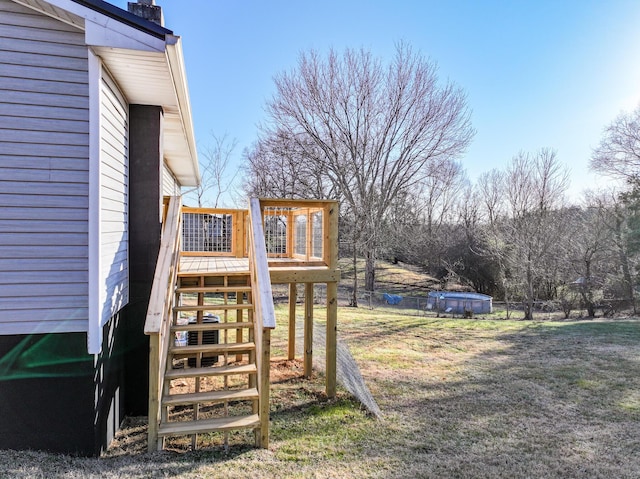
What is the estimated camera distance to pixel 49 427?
3391 millimetres

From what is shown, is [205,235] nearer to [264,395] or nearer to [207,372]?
[207,372]

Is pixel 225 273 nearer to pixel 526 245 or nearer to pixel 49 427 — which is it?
pixel 49 427

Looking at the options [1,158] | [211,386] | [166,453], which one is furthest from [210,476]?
[1,158]

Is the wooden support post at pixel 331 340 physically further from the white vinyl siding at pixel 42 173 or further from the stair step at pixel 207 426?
the white vinyl siding at pixel 42 173

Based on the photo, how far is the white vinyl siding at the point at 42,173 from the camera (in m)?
3.31

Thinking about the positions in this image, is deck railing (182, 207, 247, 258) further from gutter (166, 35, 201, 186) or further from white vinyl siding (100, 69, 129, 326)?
white vinyl siding (100, 69, 129, 326)

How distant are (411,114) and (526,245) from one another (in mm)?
7842

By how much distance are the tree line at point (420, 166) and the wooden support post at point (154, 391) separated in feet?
49.1

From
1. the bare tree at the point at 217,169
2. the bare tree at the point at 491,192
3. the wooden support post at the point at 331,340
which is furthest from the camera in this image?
the bare tree at the point at 491,192

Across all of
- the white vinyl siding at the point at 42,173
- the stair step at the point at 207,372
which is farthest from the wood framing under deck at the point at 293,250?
the white vinyl siding at the point at 42,173

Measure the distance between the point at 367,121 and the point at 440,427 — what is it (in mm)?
15783

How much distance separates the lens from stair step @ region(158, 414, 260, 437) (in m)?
3.53

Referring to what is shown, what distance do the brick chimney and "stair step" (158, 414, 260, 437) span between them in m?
4.53

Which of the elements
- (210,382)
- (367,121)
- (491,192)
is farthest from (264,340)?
(491,192)
